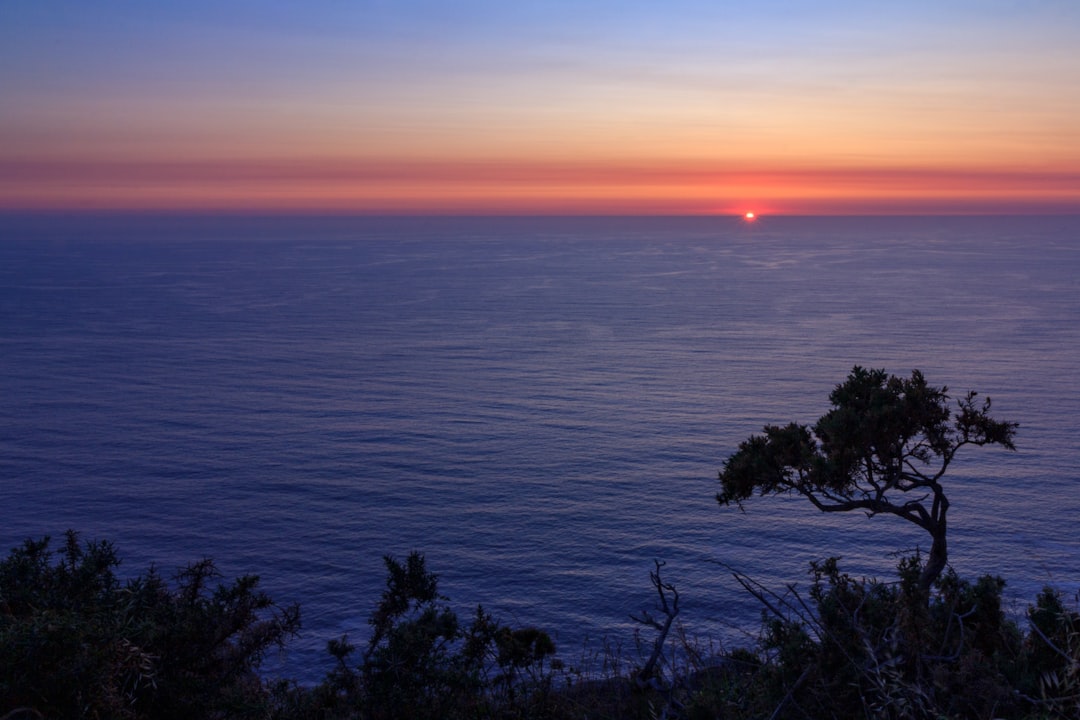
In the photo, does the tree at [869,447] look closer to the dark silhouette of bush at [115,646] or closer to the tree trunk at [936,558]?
the tree trunk at [936,558]

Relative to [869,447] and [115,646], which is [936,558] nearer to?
[869,447]

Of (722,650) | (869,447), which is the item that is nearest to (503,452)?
(869,447)

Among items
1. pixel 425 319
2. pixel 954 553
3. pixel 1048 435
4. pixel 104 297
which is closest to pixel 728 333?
pixel 425 319

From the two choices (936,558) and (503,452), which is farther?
(503,452)

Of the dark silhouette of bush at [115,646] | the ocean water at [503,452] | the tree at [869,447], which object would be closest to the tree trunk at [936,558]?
the tree at [869,447]

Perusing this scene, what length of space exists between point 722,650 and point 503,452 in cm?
5057

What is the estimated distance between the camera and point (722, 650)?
11758 mm

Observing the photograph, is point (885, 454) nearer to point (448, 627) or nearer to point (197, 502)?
point (448, 627)

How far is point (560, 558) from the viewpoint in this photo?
44.9 m

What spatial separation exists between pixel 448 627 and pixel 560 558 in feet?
104

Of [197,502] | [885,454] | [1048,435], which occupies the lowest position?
[197,502]

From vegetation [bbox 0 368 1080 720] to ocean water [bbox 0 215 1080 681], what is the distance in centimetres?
258

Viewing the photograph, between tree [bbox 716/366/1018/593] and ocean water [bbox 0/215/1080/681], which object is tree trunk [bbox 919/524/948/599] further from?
ocean water [bbox 0/215/1080/681]

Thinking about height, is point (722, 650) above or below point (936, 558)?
below
